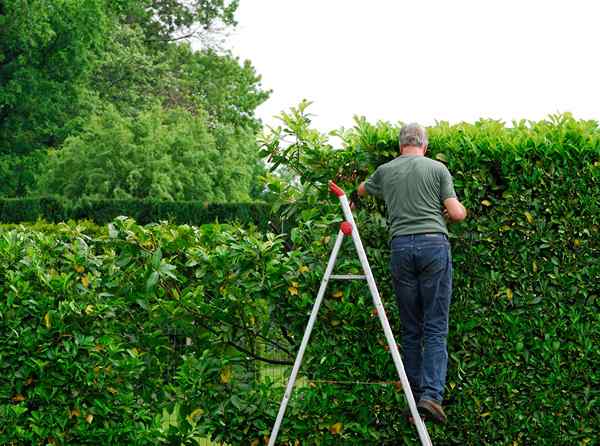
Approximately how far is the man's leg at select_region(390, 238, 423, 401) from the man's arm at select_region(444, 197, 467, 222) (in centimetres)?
32

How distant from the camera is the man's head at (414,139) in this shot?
19.1ft

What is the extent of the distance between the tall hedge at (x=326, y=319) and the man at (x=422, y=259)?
35 cm

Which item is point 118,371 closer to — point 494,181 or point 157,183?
point 494,181

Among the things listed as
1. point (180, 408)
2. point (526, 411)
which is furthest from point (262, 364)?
point (526, 411)

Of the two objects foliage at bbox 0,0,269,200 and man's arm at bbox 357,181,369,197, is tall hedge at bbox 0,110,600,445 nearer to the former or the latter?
man's arm at bbox 357,181,369,197

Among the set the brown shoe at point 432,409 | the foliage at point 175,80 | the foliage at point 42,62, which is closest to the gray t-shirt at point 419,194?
the brown shoe at point 432,409

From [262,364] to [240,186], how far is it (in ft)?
92.6

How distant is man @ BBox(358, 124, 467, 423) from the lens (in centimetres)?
561

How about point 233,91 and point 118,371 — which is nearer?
point 118,371

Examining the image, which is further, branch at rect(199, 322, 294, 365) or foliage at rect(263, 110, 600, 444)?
branch at rect(199, 322, 294, 365)

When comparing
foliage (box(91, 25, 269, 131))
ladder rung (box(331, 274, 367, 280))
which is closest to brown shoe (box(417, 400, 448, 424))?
ladder rung (box(331, 274, 367, 280))

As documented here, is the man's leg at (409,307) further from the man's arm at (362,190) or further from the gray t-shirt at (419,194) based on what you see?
the man's arm at (362,190)

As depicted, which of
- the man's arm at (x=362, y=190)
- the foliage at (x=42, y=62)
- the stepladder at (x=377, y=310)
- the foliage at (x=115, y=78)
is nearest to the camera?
the stepladder at (x=377, y=310)

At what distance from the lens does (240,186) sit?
114 feet
